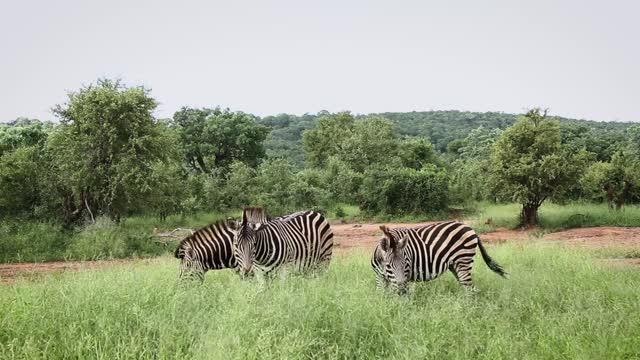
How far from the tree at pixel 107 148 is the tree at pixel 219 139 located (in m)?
24.3

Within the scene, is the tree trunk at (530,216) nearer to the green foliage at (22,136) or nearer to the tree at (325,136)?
the green foliage at (22,136)

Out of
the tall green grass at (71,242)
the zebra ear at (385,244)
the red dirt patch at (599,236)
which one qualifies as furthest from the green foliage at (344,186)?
the zebra ear at (385,244)

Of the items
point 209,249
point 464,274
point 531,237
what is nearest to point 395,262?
point 464,274

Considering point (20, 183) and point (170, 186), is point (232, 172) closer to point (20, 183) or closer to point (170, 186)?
point (170, 186)

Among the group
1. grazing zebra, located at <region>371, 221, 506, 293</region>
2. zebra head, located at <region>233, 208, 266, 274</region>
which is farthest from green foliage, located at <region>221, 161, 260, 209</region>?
zebra head, located at <region>233, 208, 266, 274</region>

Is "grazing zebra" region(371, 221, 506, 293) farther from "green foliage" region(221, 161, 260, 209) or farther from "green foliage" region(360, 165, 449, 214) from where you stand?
"green foliage" region(221, 161, 260, 209)

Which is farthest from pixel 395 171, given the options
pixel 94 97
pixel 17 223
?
pixel 17 223

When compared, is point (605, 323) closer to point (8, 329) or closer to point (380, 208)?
point (8, 329)

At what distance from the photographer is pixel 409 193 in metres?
28.9

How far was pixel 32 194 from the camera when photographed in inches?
829

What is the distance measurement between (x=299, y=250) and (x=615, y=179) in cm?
2285

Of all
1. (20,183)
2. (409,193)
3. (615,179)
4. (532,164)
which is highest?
(532,164)

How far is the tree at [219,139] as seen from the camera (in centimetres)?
4550

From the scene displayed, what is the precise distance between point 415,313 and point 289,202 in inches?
945
